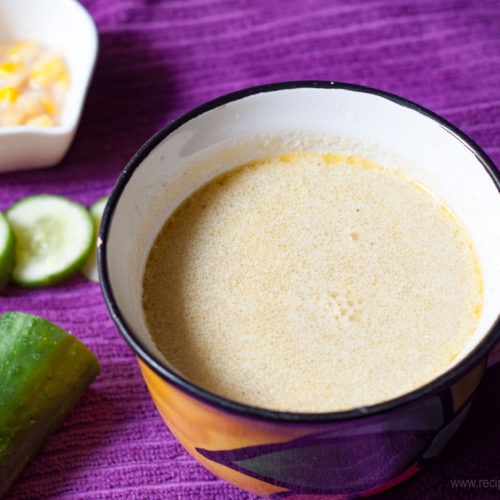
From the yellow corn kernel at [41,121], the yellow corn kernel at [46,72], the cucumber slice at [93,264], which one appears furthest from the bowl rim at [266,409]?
the yellow corn kernel at [46,72]

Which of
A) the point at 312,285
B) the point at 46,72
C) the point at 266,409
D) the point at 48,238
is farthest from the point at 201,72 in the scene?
the point at 266,409

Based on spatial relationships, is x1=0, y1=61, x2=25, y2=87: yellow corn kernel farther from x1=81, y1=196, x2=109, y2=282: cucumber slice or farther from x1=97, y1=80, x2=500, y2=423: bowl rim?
x1=97, y1=80, x2=500, y2=423: bowl rim

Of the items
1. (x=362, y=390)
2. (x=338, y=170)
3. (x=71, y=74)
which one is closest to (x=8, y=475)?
(x=362, y=390)

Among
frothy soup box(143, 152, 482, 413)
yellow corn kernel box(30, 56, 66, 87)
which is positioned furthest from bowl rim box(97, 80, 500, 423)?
yellow corn kernel box(30, 56, 66, 87)

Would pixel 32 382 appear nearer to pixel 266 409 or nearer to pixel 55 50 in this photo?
pixel 266 409

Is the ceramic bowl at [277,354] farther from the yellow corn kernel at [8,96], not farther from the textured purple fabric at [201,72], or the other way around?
the yellow corn kernel at [8,96]
